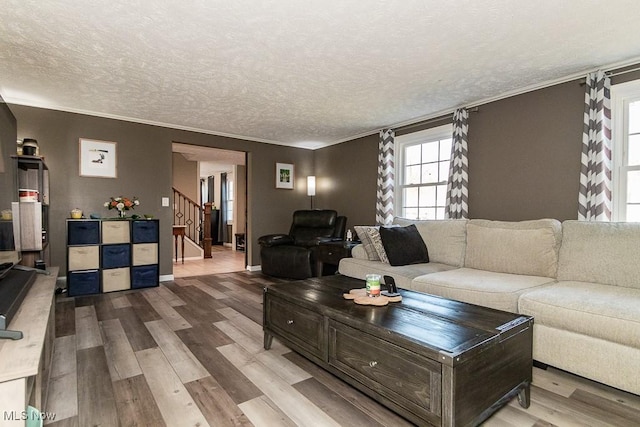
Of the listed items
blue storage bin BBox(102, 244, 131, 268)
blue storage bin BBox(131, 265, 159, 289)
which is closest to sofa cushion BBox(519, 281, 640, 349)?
blue storage bin BBox(131, 265, 159, 289)

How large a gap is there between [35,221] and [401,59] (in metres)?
3.58

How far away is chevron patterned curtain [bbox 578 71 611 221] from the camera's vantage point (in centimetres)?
267

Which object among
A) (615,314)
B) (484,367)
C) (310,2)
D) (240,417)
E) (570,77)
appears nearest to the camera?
(484,367)

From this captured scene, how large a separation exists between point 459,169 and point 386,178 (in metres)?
1.11

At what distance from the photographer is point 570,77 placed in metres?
2.89

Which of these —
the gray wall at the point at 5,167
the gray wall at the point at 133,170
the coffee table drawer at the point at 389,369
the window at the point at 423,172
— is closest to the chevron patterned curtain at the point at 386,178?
the window at the point at 423,172

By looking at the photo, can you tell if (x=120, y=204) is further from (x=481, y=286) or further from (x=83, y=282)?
(x=481, y=286)

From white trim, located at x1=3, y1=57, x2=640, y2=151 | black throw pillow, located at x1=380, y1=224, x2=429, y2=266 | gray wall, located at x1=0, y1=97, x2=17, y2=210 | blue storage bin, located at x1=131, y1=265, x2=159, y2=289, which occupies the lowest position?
blue storage bin, located at x1=131, y1=265, x2=159, y2=289

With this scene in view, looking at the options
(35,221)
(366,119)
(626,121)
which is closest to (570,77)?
(626,121)

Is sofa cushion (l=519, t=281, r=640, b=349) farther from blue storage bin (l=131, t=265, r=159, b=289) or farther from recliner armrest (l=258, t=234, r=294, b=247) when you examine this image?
blue storage bin (l=131, t=265, r=159, b=289)

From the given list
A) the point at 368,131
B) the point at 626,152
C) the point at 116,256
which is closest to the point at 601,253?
the point at 626,152

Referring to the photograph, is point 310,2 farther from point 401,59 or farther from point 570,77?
point 570,77

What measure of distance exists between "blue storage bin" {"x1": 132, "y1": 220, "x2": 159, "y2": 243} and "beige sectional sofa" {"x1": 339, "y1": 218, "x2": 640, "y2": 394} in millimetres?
2690

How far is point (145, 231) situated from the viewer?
4219 millimetres
